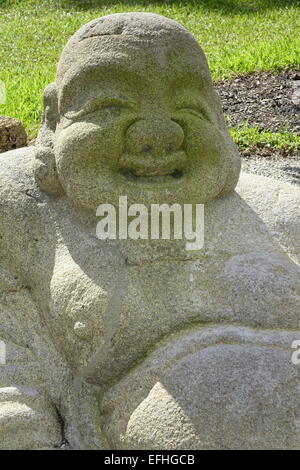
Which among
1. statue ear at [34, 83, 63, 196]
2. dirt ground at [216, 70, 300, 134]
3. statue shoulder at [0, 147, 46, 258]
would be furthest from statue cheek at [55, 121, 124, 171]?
dirt ground at [216, 70, 300, 134]

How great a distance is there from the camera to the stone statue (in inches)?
90.8

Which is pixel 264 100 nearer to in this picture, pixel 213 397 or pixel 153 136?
pixel 153 136

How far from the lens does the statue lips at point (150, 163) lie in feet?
7.85

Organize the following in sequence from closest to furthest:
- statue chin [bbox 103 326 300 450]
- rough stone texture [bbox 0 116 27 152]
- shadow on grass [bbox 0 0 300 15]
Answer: statue chin [bbox 103 326 300 450], rough stone texture [bbox 0 116 27 152], shadow on grass [bbox 0 0 300 15]

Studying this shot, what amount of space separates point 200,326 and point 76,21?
7277 mm

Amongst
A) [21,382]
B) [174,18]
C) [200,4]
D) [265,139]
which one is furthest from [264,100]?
[21,382]

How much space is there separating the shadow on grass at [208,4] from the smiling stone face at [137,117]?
735cm

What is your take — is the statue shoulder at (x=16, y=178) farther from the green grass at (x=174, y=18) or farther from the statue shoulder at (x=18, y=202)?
the green grass at (x=174, y=18)

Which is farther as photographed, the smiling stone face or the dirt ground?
the dirt ground

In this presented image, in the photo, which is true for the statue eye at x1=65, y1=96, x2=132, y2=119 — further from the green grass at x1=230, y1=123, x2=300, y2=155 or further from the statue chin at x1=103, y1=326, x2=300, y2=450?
the green grass at x1=230, y1=123, x2=300, y2=155

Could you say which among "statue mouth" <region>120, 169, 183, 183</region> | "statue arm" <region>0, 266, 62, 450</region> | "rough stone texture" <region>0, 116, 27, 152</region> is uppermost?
"statue mouth" <region>120, 169, 183, 183</region>

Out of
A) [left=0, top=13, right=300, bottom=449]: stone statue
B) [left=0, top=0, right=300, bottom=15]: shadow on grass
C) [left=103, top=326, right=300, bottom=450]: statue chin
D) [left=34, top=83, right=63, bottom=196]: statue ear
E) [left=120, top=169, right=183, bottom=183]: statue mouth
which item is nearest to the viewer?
[left=103, top=326, right=300, bottom=450]: statue chin

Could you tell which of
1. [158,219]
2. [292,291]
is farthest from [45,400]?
[292,291]

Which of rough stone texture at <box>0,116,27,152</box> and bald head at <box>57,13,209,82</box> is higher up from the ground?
bald head at <box>57,13,209,82</box>
